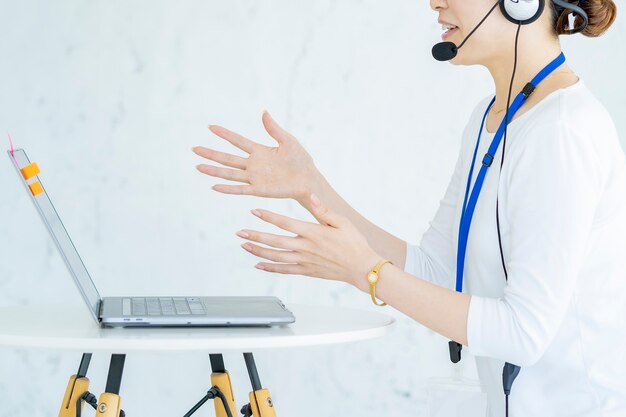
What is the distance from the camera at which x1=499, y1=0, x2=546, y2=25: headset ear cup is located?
1.33 meters

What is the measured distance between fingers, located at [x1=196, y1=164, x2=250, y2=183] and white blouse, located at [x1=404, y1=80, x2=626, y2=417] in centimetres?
42

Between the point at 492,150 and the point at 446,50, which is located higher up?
the point at 446,50

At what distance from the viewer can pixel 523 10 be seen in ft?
4.37

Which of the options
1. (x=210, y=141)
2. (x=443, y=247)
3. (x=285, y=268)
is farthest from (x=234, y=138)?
(x=210, y=141)

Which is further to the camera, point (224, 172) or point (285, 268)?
point (224, 172)

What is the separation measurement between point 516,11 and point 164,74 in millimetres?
1392

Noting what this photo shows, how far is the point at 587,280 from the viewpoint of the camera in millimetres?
1269

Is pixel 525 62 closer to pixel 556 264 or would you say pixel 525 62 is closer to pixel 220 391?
pixel 556 264

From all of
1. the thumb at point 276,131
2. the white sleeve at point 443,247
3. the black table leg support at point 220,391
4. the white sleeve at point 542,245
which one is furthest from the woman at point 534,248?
the black table leg support at point 220,391

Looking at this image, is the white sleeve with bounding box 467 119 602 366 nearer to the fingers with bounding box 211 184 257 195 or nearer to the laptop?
the laptop

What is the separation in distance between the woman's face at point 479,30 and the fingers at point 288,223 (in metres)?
0.45

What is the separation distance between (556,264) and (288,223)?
385 mm

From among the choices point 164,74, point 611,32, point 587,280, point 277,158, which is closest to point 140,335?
point 277,158

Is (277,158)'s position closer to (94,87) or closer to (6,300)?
(94,87)
